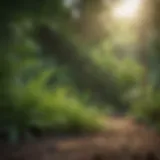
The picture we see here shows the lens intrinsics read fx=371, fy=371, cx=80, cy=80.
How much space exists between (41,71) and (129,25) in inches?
17.4

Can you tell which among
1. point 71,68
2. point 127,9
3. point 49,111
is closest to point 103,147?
point 49,111

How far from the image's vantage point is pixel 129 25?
1.65 metres

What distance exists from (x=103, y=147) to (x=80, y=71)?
0.37 metres

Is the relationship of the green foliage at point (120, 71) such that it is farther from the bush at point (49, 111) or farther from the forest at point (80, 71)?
the bush at point (49, 111)

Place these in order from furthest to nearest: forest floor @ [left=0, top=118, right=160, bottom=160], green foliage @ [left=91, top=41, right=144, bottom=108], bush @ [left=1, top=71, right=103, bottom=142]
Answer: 1. green foliage @ [left=91, top=41, right=144, bottom=108]
2. bush @ [left=1, top=71, right=103, bottom=142]
3. forest floor @ [left=0, top=118, right=160, bottom=160]

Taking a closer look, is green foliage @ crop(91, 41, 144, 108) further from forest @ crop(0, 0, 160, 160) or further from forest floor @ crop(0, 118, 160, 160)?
forest floor @ crop(0, 118, 160, 160)

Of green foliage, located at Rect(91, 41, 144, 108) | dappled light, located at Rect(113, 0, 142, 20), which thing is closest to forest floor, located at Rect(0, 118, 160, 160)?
green foliage, located at Rect(91, 41, 144, 108)

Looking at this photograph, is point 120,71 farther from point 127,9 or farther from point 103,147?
point 103,147

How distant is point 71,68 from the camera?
5.32 feet

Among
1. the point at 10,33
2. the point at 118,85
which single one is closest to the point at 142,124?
the point at 118,85

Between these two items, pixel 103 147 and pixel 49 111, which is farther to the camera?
pixel 49 111

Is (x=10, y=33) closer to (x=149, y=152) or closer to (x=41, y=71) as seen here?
(x=41, y=71)

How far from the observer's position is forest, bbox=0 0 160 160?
4.94ft

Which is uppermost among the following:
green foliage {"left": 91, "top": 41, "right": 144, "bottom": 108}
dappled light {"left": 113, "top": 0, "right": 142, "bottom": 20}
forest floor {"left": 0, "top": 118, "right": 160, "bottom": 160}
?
dappled light {"left": 113, "top": 0, "right": 142, "bottom": 20}
